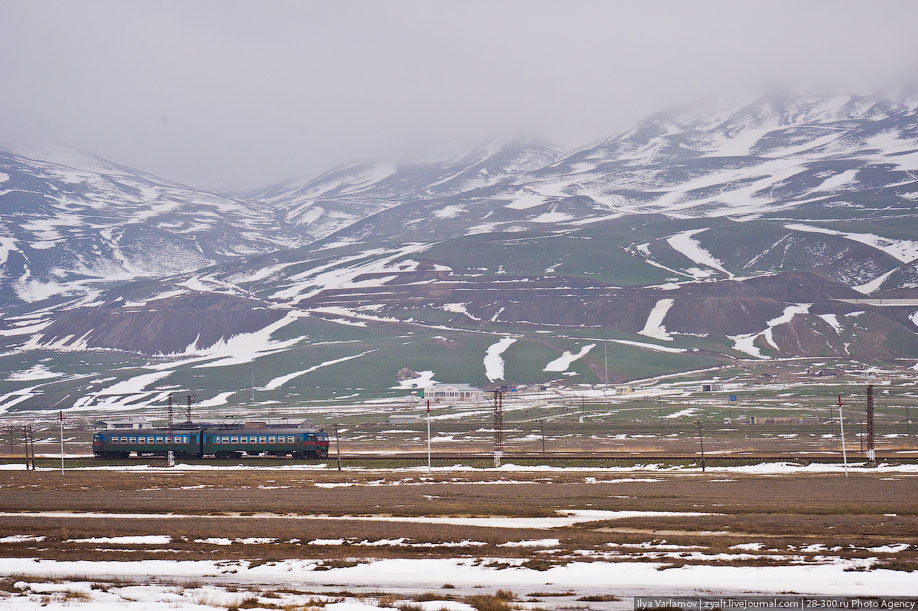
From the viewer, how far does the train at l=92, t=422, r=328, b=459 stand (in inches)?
4358

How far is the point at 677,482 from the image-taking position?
243 feet

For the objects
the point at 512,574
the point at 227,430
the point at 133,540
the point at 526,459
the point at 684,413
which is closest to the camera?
the point at 512,574

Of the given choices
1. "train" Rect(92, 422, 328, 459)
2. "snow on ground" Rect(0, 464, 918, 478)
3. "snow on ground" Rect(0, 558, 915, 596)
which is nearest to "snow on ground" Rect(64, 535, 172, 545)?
"snow on ground" Rect(0, 558, 915, 596)

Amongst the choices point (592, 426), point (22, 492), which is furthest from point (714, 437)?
point (22, 492)

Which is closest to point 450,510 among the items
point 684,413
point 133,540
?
point 133,540

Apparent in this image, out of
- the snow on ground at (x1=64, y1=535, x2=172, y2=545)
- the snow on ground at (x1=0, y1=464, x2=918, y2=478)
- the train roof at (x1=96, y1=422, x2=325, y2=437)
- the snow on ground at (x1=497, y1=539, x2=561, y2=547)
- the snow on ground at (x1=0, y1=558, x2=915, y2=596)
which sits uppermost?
the train roof at (x1=96, y1=422, x2=325, y2=437)

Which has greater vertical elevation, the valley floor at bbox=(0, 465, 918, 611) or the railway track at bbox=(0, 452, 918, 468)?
the valley floor at bbox=(0, 465, 918, 611)

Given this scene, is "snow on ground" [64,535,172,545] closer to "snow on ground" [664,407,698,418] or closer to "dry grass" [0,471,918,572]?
"dry grass" [0,471,918,572]

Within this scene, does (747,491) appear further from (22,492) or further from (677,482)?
(22,492)

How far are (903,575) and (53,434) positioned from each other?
167860mm

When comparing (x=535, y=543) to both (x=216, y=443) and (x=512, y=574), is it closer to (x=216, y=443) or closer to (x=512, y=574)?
(x=512, y=574)

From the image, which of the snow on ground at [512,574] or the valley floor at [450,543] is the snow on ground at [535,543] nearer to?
the valley floor at [450,543]

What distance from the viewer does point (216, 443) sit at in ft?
373

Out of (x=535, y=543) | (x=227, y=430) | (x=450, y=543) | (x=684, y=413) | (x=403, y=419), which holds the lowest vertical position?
(x=684, y=413)
